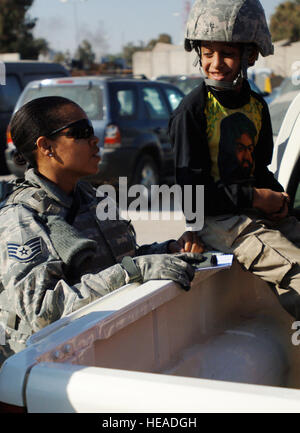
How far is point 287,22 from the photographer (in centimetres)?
5553

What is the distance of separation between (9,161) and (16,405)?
347 inches

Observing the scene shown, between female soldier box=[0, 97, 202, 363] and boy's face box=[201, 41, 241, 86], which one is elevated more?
boy's face box=[201, 41, 241, 86]

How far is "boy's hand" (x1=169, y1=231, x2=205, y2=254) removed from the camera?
270cm

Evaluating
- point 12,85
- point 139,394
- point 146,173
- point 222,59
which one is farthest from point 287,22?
point 139,394

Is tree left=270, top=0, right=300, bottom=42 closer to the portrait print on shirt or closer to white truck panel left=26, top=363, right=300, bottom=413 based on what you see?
the portrait print on shirt

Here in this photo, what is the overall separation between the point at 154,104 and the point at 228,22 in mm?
7455

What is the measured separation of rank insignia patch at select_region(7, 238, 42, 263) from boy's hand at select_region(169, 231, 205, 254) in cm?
68

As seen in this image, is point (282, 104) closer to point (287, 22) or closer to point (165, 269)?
point (165, 269)

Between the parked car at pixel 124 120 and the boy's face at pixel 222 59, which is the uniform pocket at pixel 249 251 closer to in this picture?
the boy's face at pixel 222 59

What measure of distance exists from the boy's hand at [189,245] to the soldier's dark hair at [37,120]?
0.68m

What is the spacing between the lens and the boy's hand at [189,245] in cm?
270

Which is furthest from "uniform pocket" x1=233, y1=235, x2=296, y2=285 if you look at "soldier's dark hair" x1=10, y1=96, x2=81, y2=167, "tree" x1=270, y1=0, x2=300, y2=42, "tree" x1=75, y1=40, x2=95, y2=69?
"tree" x1=75, y1=40, x2=95, y2=69
